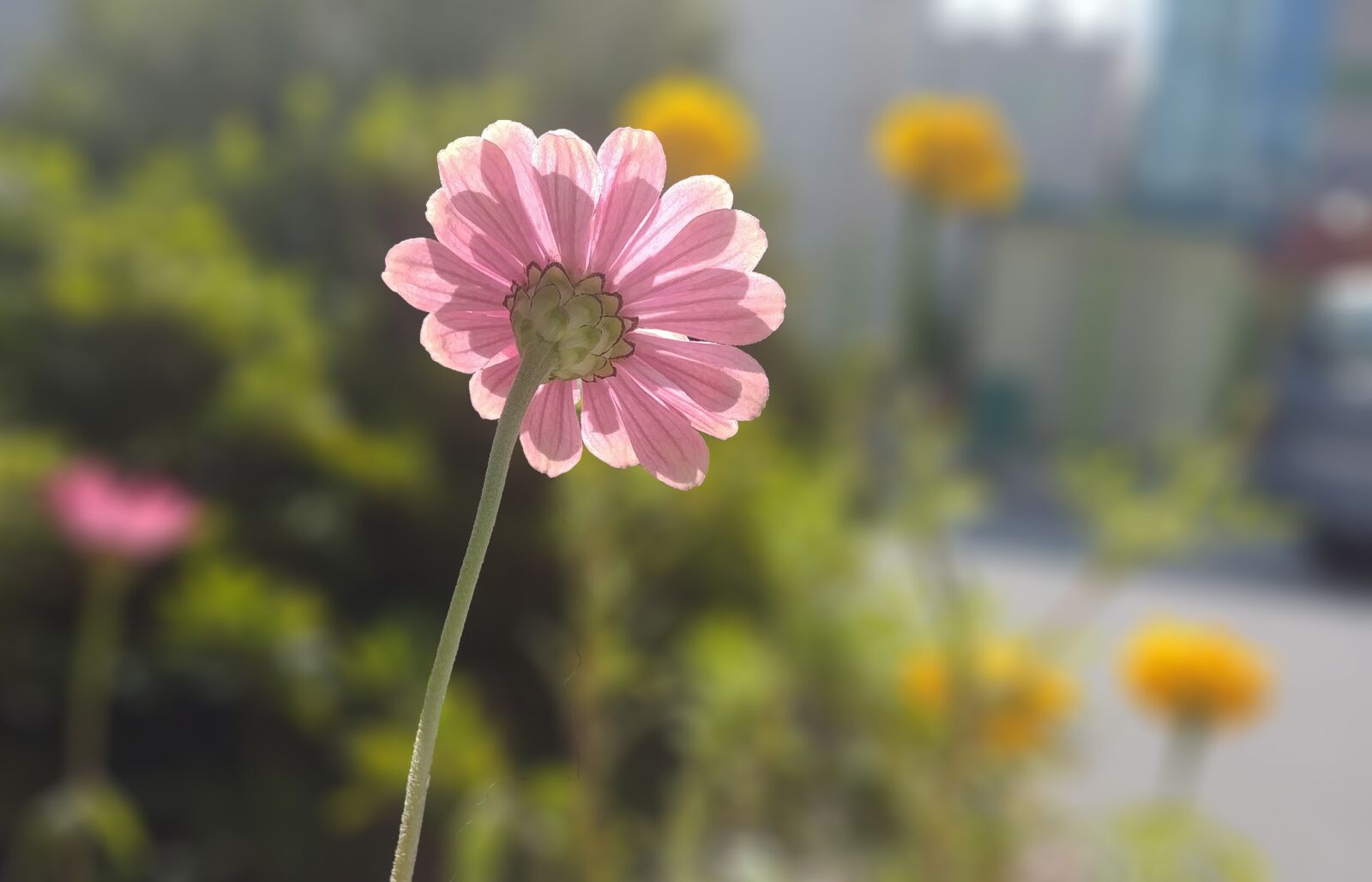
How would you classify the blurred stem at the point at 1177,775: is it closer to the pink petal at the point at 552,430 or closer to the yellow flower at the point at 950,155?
the yellow flower at the point at 950,155

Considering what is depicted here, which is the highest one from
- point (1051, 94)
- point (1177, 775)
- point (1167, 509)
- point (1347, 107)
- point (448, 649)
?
point (1347, 107)

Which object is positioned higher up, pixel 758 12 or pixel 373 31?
pixel 758 12

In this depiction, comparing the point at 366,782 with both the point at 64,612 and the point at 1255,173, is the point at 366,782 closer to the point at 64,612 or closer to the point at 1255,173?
the point at 64,612

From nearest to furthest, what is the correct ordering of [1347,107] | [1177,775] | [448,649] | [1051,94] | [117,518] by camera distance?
[448,649], [117,518], [1177,775], [1051,94], [1347,107]

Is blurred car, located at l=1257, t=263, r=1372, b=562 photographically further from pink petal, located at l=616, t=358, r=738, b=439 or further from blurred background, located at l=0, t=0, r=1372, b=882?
pink petal, located at l=616, t=358, r=738, b=439

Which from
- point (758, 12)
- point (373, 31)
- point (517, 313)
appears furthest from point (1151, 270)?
point (517, 313)

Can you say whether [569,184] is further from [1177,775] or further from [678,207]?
[1177,775]

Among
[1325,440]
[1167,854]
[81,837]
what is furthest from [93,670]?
[1325,440]

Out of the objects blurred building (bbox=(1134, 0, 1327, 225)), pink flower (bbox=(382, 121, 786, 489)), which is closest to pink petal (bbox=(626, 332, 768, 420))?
pink flower (bbox=(382, 121, 786, 489))
